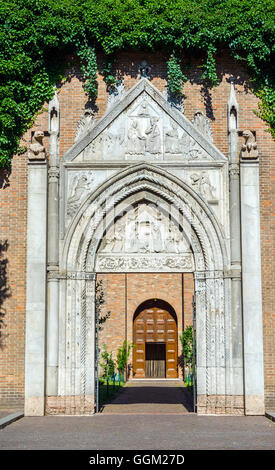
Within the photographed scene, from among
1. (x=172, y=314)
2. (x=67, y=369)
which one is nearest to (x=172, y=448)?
(x=67, y=369)

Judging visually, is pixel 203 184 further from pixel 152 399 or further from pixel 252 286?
pixel 152 399

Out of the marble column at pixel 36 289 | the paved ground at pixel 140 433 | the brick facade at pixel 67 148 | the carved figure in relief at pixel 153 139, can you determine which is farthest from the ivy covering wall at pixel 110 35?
the paved ground at pixel 140 433

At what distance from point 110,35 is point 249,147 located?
382cm

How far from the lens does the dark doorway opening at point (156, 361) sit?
25078 mm

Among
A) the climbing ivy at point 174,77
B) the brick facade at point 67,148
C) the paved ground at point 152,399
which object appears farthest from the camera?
the paved ground at point 152,399

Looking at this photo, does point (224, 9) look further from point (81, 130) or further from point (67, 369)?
point (67, 369)

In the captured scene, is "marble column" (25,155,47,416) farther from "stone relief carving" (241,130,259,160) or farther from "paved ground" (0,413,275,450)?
"stone relief carving" (241,130,259,160)

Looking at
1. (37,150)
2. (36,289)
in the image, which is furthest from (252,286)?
(37,150)

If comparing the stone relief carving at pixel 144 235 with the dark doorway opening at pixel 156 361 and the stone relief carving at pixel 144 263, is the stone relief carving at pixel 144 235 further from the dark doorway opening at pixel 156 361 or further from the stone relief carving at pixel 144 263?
the dark doorway opening at pixel 156 361

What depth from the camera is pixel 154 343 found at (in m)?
25.2

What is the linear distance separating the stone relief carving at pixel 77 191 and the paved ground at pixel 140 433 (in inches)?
165

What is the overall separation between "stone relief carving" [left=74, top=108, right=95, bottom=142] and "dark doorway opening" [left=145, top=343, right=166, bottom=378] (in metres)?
13.4
